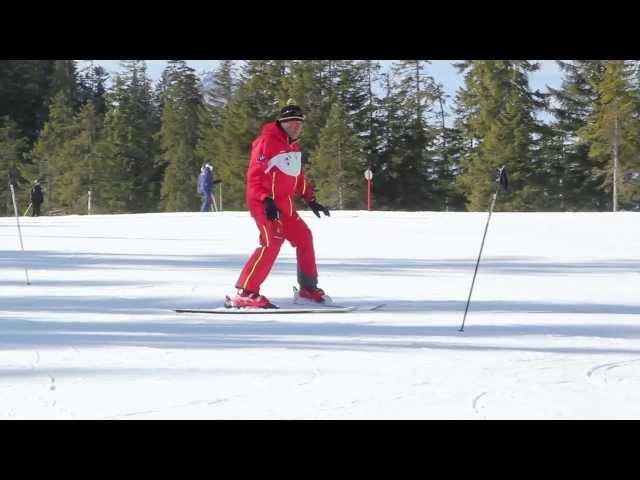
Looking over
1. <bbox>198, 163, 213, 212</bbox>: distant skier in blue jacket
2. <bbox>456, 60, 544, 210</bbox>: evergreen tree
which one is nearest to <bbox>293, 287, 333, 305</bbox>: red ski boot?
<bbox>198, 163, 213, 212</bbox>: distant skier in blue jacket

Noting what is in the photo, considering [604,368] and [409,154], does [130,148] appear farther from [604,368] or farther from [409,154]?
[604,368]

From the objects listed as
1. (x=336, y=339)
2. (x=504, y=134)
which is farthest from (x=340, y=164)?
(x=336, y=339)

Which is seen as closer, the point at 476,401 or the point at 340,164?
the point at 476,401

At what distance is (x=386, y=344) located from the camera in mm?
7637

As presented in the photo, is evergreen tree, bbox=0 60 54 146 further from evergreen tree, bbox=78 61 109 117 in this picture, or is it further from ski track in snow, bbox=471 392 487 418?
ski track in snow, bbox=471 392 487 418

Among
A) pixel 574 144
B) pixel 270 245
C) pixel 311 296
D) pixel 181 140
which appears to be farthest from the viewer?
pixel 181 140

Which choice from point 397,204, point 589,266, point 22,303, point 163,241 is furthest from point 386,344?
point 397,204

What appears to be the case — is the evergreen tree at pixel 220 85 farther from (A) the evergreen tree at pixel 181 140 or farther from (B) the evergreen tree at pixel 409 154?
(B) the evergreen tree at pixel 409 154

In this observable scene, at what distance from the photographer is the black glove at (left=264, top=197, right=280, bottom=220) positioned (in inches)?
356

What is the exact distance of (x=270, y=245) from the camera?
30.8ft

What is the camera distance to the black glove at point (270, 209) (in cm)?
903

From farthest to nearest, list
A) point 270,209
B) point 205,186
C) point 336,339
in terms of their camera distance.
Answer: point 205,186
point 270,209
point 336,339

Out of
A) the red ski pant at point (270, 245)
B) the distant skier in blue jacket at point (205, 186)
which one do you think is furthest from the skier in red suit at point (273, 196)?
the distant skier in blue jacket at point (205, 186)

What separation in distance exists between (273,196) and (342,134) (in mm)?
46807
